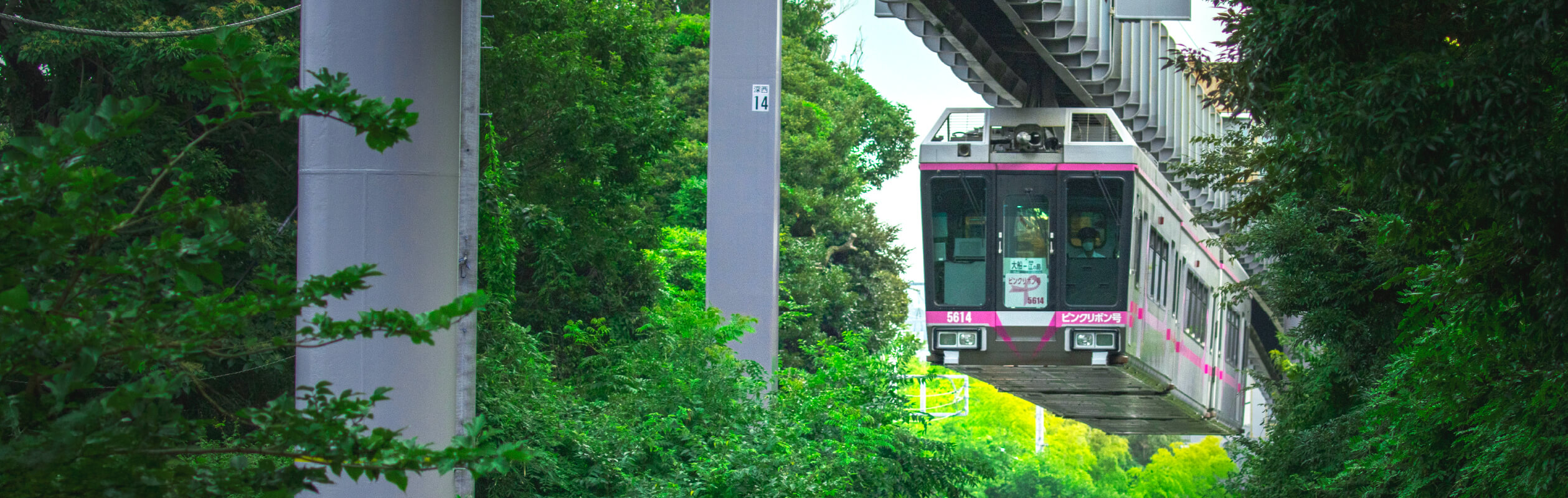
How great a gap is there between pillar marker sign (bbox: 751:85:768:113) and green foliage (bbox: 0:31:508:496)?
1016cm

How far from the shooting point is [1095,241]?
1666 cm

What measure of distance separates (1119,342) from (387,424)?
37.8 feet

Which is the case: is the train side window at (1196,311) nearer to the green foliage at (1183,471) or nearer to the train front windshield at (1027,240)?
the train front windshield at (1027,240)

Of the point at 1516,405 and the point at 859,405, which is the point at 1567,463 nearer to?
the point at 1516,405

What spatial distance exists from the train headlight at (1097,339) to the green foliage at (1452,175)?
553cm

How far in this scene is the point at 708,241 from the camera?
14.2m

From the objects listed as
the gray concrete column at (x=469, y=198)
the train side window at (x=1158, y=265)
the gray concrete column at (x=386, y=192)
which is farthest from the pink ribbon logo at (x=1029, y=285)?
the gray concrete column at (x=386, y=192)

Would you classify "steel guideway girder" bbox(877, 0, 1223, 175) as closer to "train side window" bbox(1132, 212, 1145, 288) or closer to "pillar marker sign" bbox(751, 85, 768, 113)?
"train side window" bbox(1132, 212, 1145, 288)

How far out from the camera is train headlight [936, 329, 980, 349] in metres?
16.9

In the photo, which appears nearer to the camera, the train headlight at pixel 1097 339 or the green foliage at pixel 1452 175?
the green foliage at pixel 1452 175

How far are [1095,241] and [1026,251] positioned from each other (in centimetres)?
83

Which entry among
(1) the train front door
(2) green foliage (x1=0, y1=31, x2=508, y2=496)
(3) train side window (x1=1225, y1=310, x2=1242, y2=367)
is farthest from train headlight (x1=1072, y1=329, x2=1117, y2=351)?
(2) green foliage (x1=0, y1=31, x2=508, y2=496)

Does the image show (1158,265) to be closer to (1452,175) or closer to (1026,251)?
(1026,251)

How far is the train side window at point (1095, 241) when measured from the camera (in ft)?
54.1
